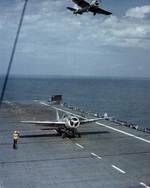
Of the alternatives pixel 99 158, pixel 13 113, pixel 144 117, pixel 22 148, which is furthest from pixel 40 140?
pixel 144 117

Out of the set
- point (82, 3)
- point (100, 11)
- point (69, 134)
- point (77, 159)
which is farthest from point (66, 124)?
point (82, 3)

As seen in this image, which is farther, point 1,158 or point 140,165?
point 1,158

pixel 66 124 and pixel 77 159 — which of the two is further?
pixel 66 124

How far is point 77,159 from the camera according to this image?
3556 cm

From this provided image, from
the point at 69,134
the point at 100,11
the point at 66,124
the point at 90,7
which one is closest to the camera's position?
the point at 90,7

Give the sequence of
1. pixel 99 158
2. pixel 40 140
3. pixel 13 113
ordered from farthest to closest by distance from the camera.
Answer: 1. pixel 13 113
2. pixel 40 140
3. pixel 99 158

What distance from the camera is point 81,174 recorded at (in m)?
29.9

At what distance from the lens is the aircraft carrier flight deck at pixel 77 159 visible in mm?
27875

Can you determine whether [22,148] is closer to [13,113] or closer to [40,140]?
[40,140]

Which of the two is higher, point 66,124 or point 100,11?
point 100,11

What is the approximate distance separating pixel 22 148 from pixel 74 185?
52.1ft

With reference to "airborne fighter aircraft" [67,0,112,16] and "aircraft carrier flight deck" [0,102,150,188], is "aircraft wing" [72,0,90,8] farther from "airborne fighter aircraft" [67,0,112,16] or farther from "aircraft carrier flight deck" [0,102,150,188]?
"aircraft carrier flight deck" [0,102,150,188]

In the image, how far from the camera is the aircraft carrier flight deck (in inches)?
1097

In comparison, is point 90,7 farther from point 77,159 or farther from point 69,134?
point 69,134
